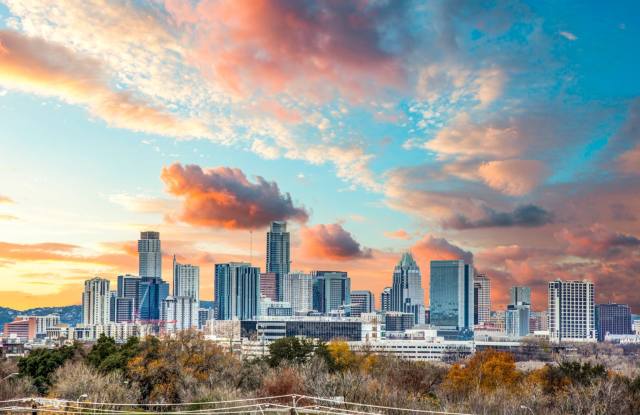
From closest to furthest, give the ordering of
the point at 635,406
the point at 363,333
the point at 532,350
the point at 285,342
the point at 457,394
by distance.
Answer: the point at 635,406 → the point at 457,394 → the point at 285,342 → the point at 532,350 → the point at 363,333

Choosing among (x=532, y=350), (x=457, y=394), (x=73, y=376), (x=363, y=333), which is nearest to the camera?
(x=73, y=376)

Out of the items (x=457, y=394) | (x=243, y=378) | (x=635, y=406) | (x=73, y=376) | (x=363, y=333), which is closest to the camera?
(x=73, y=376)

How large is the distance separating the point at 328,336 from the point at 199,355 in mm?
125813

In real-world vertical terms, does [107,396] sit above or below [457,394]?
above

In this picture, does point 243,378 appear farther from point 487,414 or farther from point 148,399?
point 487,414

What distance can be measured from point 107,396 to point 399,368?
3659 cm

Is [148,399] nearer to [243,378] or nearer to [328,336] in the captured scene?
[243,378]

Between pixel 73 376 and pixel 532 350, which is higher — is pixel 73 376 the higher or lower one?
the higher one

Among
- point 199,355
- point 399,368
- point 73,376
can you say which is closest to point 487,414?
point 73,376

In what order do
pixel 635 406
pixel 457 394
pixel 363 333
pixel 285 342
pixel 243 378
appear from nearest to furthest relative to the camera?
pixel 635 406 → pixel 243 378 → pixel 457 394 → pixel 285 342 → pixel 363 333

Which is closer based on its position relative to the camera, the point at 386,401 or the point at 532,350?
the point at 386,401

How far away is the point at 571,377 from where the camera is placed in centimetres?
6394

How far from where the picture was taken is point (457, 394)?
6269cm

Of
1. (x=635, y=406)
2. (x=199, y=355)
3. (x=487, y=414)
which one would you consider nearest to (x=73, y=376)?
(x=199, y=355)
